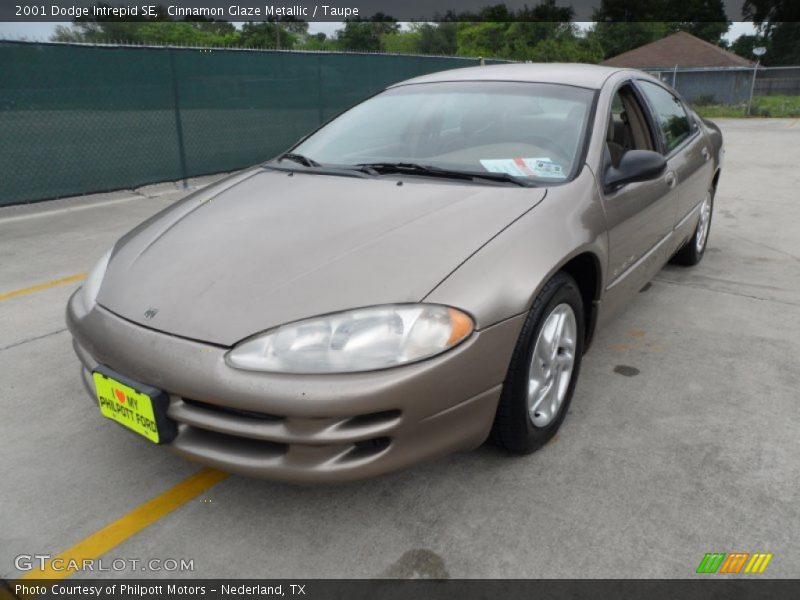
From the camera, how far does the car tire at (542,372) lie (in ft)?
7.04

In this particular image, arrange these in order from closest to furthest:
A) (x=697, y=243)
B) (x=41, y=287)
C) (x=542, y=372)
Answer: (x=542, y=372), (x=41, y=287), (x=697, y=243)

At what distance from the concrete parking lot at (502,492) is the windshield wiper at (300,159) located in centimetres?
147

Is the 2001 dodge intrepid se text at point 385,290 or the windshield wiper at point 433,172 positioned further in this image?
the windshield wiper at point 433,172

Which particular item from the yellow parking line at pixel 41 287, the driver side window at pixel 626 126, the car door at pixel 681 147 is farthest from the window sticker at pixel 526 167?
the yellow parking line at pixel 41 287

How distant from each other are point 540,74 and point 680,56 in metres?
49.6

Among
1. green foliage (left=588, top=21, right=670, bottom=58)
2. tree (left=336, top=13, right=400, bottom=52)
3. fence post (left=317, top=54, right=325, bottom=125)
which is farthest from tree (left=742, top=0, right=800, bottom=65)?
fence post (left=317, top=54, right=325, bottom=125)

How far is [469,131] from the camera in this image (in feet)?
9.74

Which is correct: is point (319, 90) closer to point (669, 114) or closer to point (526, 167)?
point (669, 114)

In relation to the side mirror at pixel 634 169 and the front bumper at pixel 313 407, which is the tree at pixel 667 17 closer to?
the side mirror at pixel 634 169

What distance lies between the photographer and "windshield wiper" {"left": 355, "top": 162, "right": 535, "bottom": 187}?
2613mm

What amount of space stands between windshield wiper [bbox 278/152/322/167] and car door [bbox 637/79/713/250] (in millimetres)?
1897

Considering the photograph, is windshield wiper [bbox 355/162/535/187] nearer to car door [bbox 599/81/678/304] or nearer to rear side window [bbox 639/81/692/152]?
car door [bbox 599/81/678/304]

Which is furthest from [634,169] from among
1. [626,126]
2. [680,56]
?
[680,56]

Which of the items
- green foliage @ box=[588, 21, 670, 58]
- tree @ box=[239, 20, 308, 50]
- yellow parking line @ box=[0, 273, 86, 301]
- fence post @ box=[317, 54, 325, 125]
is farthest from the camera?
green foliage @ box=[588, 21, 670, 58]
